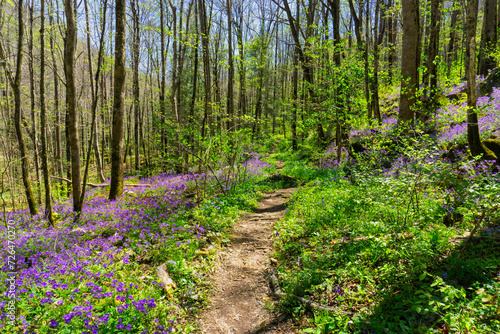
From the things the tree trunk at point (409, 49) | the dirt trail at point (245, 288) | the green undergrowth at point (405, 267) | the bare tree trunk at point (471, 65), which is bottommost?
the dirt trail at point (245, 288)

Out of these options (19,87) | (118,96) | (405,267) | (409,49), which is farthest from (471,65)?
(19,87)

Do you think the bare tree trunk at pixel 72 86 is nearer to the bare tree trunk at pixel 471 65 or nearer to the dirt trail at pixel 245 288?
the dirt trail at pixel 245 288

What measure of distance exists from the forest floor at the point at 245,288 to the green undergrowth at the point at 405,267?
0.29 meters

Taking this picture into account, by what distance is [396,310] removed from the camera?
8.02 ft

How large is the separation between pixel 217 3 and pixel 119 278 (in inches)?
768

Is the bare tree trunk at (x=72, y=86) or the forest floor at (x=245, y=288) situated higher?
the bare tree trunk at (x=72, y=86)

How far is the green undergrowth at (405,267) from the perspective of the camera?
2.19 metres

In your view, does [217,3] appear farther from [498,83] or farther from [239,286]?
[239,286]

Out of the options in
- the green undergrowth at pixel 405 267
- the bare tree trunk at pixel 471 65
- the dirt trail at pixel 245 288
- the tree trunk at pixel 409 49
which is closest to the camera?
the green undergrowth at pixel 405 267

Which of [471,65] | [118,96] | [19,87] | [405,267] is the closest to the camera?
[405,267]

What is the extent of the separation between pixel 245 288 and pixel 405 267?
2268 mm

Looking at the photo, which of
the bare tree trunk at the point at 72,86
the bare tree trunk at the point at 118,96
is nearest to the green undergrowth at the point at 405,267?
the bare tree trunk at the point at 118,96

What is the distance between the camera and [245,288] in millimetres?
3785

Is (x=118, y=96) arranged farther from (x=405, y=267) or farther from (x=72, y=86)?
(x=405, y=267)
